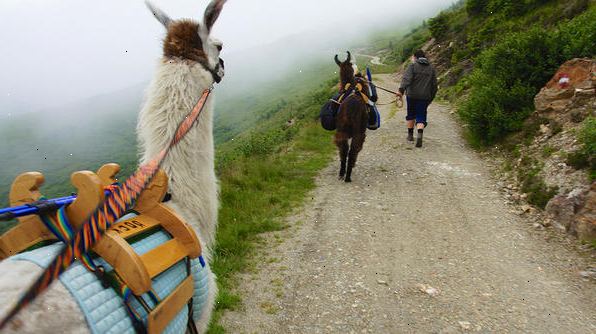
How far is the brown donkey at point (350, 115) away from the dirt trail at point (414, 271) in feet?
2.74

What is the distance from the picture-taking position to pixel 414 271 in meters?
4.29

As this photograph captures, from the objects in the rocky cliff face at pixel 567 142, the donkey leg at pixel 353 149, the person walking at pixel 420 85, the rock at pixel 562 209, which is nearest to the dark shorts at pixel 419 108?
the person walking at pixel 420 85

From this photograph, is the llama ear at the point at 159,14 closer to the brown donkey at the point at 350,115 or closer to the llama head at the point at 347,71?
the brown donkey at the point at 350,115

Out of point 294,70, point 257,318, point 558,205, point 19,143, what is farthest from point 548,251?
point 19,143

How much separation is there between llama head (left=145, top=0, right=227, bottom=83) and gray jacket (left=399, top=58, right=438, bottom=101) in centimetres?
709

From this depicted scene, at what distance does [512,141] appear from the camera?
7516 mm

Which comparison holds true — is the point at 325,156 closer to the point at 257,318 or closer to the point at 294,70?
the point at 257,318

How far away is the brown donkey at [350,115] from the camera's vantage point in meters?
7.20

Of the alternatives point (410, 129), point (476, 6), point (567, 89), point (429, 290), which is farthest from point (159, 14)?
point (476, 6)

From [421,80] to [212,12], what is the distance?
24.0ft

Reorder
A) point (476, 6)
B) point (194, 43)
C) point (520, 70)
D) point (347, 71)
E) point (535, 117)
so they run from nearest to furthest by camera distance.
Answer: point (194, 43)
point (535, 117)
point (347, 71)
point (520, 70)
point (476, 6)

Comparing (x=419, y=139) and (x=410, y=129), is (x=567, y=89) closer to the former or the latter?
(x=419, y=139)

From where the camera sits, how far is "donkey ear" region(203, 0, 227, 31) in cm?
235

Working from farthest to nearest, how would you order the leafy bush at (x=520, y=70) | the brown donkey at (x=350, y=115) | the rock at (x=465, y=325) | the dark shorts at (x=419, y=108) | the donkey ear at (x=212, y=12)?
the dark shorts at (x=419, y=108) < the leafy bush at (x=520, y=70) < the brown donkey at (x=350, y=115) < the rock at (x=465, y=325) < the donkey ear at (x=212, y=12)
